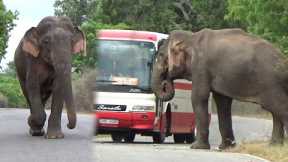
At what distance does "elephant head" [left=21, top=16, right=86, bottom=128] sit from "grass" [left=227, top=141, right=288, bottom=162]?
4096 mm

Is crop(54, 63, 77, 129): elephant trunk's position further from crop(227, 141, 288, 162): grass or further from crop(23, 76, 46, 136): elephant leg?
crop(227, 141, 288, 162): grass

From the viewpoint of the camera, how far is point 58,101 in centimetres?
1995

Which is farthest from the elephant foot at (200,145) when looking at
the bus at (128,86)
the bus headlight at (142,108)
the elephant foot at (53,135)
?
the bus headlight at (142,108)

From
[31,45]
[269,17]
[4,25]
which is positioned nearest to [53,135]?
[31,45]

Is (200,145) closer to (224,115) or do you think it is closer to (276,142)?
(224,115)

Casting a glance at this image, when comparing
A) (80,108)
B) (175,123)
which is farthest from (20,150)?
(175,123)

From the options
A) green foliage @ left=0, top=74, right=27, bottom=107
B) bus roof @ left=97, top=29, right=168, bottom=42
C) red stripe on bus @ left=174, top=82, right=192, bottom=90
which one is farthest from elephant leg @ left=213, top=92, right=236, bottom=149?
green foliage @ left=0, top=74, right=27, bottom=107

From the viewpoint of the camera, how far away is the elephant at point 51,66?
1959 centimetres

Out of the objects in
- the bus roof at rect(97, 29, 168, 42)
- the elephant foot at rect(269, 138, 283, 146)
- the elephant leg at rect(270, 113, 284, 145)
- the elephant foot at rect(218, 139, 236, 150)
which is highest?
the bus roof at rect(97, 29, 168, 42)

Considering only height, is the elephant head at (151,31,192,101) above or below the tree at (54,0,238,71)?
above

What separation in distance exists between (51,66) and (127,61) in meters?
1.90

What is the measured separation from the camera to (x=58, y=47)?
64.5 ft

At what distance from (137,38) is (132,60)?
620 millimetres

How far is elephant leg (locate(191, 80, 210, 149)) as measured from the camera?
19094mm
